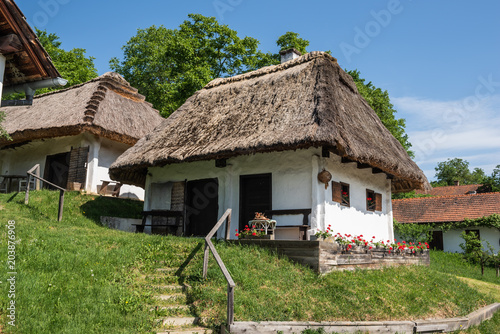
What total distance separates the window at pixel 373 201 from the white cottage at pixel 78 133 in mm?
9635

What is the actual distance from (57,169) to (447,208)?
22.6 metres

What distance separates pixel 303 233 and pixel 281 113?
3.27 m

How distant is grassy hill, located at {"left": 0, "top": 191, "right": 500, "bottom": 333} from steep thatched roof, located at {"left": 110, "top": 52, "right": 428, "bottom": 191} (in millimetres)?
2813

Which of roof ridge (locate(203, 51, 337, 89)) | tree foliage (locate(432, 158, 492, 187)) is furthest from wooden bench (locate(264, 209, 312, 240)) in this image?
tree foliage (locate(432, 158, 492, 187))

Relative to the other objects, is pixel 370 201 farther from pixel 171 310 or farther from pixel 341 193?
pixel 171 310

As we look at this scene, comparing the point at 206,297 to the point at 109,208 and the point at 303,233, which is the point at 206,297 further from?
the point at 109,208

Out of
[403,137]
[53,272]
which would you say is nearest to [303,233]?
[53,272]

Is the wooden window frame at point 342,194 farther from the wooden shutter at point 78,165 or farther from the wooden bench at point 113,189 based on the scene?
the wooden shutter at point 78,165

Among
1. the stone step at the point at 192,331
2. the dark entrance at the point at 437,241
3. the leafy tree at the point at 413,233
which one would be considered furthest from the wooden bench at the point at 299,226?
the dark entrance at the point at 437,241

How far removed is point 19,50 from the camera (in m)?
Answer: 8.30

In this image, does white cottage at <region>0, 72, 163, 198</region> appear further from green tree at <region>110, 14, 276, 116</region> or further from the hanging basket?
the hanging basket

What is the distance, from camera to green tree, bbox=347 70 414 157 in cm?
2595

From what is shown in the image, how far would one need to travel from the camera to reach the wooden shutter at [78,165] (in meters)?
16.2

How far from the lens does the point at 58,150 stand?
17.4 metres
